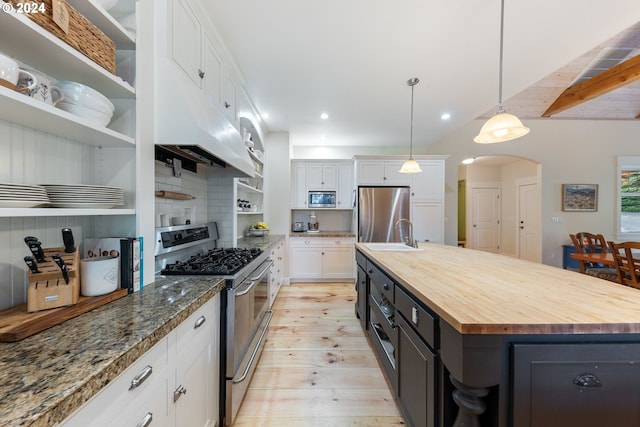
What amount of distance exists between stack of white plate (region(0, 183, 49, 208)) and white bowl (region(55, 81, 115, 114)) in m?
0.38

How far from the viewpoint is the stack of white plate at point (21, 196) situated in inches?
28.6

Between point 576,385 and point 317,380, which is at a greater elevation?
point 576,385

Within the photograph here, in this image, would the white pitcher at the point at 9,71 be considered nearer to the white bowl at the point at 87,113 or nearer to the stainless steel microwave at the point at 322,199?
the white bowl at the point at 87,113

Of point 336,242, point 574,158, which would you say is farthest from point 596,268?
point 336,242

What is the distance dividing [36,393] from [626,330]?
1.67m

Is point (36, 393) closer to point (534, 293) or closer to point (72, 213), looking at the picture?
point (72, 213)

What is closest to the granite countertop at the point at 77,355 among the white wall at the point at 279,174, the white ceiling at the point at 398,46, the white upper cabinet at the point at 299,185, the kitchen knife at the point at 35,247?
the kitchen knife at the point at 35,247

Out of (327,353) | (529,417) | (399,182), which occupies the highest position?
(399,182)

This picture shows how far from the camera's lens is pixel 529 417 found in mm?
855

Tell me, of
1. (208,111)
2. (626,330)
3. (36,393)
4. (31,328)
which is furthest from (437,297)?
(208,111)

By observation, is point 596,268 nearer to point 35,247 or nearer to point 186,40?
point 186,40

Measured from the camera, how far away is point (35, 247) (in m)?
0.84

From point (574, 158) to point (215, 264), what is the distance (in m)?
7.19

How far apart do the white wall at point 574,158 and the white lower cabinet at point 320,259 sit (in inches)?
Result: 92.0
